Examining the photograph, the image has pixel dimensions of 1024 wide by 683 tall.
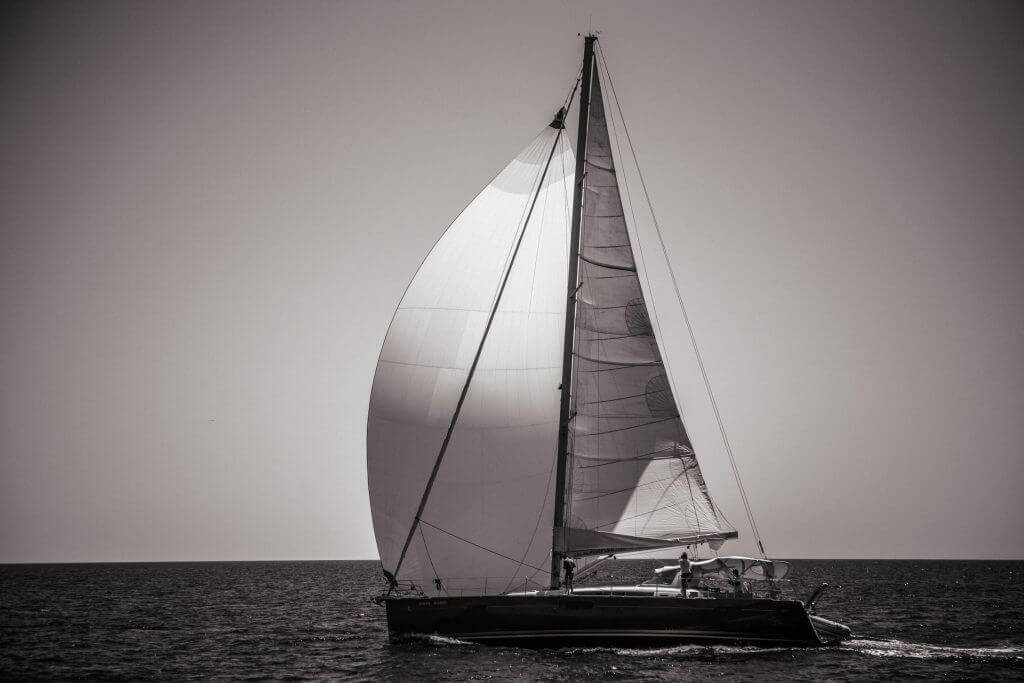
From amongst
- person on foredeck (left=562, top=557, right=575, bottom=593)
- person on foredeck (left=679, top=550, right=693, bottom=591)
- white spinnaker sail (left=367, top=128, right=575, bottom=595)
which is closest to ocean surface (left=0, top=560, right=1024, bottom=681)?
person on foredeck (left=562, top=557, right=575, bottom=593)

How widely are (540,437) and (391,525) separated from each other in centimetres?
435

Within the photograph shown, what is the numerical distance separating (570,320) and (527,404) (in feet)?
8.01

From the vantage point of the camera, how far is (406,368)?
23.4 metres

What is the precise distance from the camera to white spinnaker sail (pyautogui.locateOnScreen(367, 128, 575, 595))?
23.0 meters

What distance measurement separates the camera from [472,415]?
76.5ft

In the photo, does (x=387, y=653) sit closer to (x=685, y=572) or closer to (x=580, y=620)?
(x=580, y=620)

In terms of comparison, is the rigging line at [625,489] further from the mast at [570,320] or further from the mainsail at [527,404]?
the mast at [570,320]

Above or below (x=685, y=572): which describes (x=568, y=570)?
above

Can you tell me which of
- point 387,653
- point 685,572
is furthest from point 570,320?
point 387,653

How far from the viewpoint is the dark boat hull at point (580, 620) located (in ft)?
71.4

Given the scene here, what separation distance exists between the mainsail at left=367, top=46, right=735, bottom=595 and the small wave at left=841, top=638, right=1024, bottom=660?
6.35m

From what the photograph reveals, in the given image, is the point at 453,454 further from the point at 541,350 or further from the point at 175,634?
the point at 175,634

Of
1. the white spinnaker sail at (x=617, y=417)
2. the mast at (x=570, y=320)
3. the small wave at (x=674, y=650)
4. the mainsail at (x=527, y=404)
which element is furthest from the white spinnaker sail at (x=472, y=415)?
the small wave at (x=674, y=650)

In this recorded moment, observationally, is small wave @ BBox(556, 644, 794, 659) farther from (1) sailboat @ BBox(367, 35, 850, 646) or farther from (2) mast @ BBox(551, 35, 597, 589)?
(2) mast @ BBox(551, 35, 597, 589)
